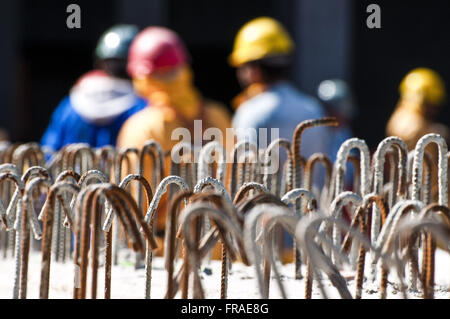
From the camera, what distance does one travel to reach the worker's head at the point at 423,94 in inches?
248

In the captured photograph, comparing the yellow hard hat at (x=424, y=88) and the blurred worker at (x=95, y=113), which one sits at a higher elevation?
the yellow hard hat at (x=424, y=88)

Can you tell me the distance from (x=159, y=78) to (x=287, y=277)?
1.59 meters

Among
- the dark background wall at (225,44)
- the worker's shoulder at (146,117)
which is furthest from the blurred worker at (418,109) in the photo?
the dark background wall at (225,44)

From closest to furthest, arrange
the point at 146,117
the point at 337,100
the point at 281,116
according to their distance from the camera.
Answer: the point at 146,117 → the point at 281,116 → the point at 337,100

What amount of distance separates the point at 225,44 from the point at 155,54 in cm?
539

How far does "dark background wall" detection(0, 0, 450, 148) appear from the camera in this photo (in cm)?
917

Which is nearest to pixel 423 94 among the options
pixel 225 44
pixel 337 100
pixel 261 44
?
pixel 337 100

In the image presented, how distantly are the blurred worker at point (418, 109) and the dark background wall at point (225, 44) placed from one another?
8.45 feet

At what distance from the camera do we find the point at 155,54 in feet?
13.7

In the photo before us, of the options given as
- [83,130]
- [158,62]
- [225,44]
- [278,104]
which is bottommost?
[83,130]

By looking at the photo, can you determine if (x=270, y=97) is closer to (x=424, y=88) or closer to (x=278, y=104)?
(x=278, y=104)

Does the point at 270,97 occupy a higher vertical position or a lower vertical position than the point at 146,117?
higher

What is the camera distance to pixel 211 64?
Result: 9.77 m

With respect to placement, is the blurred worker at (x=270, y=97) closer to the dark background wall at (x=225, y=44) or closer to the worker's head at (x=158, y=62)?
the worker's head at (x=158, y=62)
